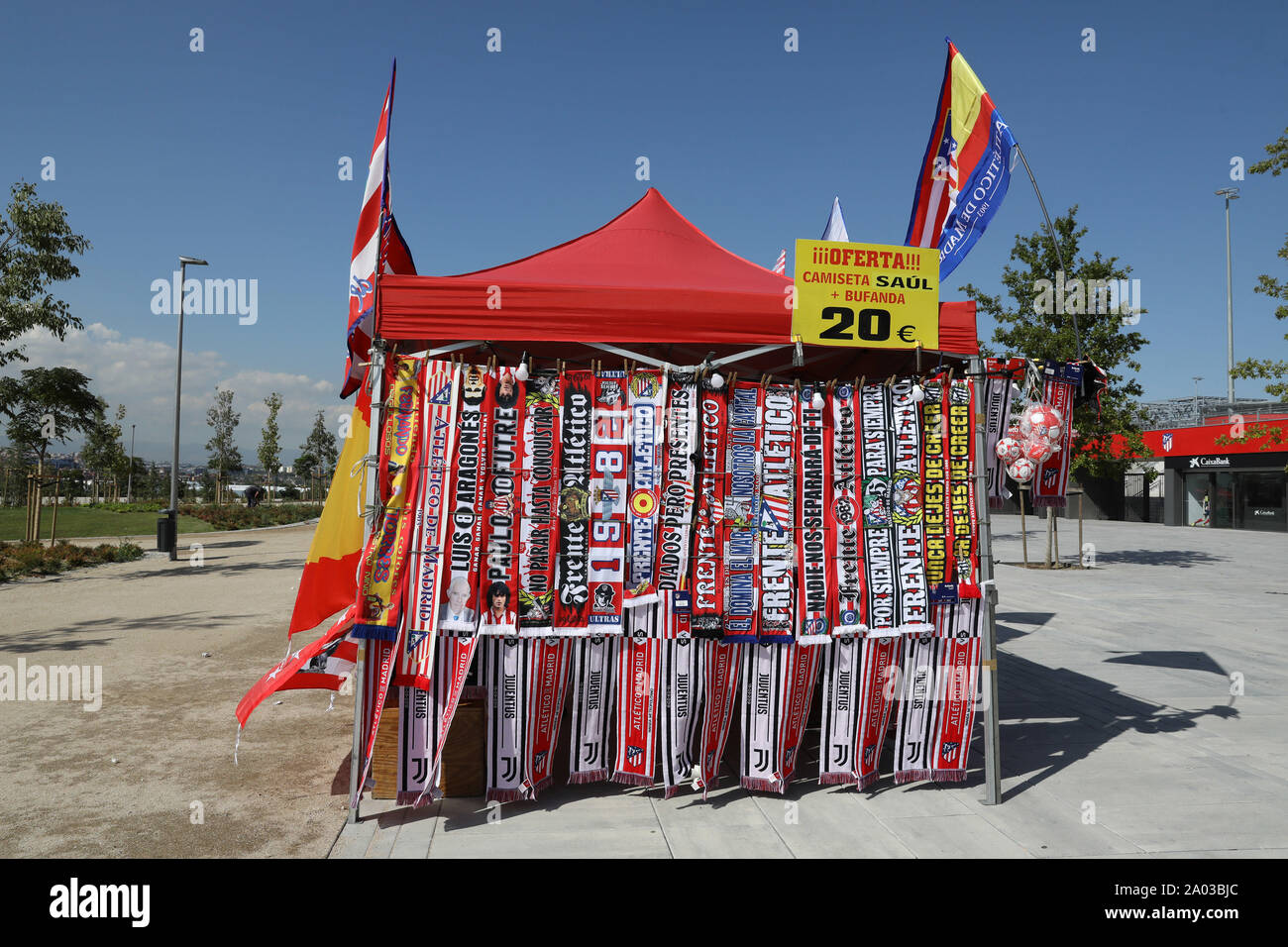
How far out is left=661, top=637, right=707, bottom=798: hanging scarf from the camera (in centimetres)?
468

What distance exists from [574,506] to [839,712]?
203 cm

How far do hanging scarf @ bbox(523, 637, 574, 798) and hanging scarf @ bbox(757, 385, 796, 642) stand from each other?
1186 mm

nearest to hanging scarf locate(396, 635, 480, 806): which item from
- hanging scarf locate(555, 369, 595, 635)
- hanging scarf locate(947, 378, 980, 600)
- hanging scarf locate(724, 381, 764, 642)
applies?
hanging scarf locate(555, 369, 595, 635)

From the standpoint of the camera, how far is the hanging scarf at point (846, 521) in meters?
4.78

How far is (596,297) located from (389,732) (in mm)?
2784

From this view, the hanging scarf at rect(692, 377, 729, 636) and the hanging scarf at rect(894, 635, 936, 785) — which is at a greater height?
the hanging scarf at rect(692, 377, 729, 636)

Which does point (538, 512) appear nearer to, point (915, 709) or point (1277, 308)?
point (915, 709)

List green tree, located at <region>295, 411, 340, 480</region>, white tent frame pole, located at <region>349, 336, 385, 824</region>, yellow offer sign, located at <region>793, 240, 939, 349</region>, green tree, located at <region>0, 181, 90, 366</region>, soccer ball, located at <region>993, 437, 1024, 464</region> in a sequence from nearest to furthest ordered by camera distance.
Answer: white tent frame pole, located at <region>349, 336, 385, 824</region> < yellow offer sign, located at <region>793, 240, 939, 349</region> < soccer ball, located at <region>993, 437, 1024, 464</region> < green tree, located at <region>0, 181, 90, 366</region> < green tree, located at <region>295, 411, 340, 480</region>

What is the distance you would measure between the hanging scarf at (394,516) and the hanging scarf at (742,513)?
183 cm

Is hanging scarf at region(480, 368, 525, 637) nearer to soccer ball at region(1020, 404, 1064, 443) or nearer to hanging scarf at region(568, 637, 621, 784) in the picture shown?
hanging scarf at region(568, 637, 621, 784)

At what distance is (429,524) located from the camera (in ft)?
14.9

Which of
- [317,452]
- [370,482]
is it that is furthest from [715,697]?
[317,452]
